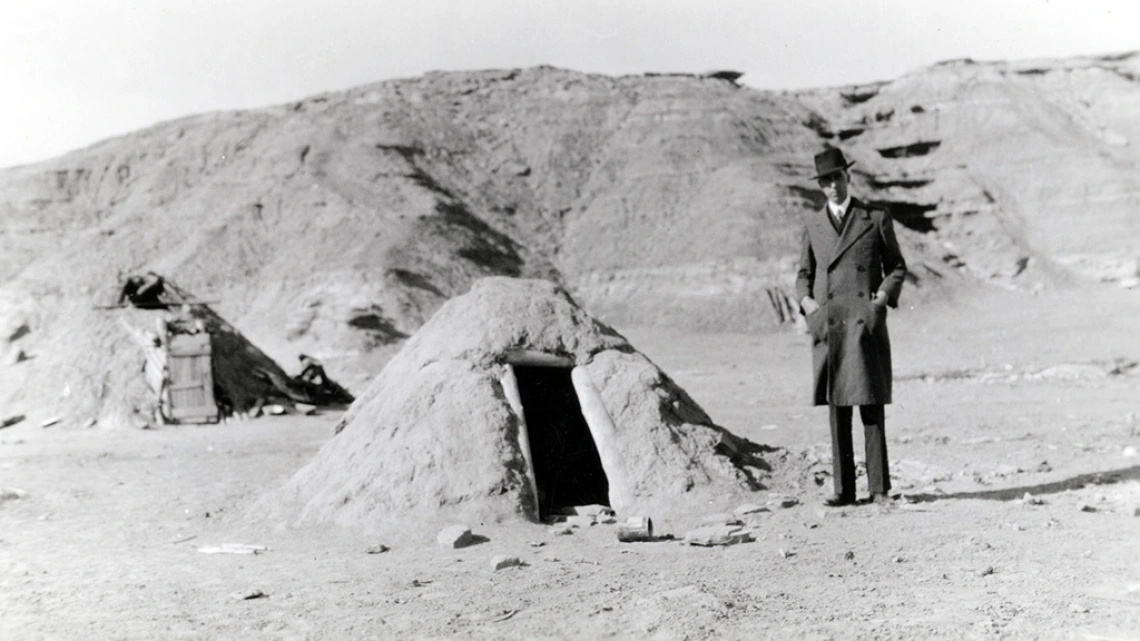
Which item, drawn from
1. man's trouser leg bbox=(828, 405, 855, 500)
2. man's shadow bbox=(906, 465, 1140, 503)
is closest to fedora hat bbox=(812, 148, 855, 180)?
man's trouser leg bbox=(828, 405, 855, 500)

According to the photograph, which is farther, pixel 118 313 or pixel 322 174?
pixel 322 174

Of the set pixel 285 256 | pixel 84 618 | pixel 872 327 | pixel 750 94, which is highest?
pixel 750 94

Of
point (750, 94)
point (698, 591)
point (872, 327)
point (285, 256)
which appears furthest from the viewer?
point (750, 94)

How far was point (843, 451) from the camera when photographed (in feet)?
20.8

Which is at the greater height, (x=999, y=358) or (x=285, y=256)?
(x=285, y=256)

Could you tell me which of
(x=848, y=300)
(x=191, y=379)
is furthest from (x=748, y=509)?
(x=191, y=379)

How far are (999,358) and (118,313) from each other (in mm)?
16360

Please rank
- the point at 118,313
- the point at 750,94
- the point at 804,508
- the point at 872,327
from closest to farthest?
the point at 872,327, the point at 804,508, the point at 118,313, the point at 750,94

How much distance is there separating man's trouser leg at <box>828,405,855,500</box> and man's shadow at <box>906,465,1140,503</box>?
578 mm

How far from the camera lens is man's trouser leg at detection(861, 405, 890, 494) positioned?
6188 millimetres

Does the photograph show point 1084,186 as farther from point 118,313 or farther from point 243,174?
point 118,313

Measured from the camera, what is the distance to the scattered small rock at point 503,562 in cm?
539

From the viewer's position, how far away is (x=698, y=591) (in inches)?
183

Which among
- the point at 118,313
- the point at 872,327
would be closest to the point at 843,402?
the point at 872,327
